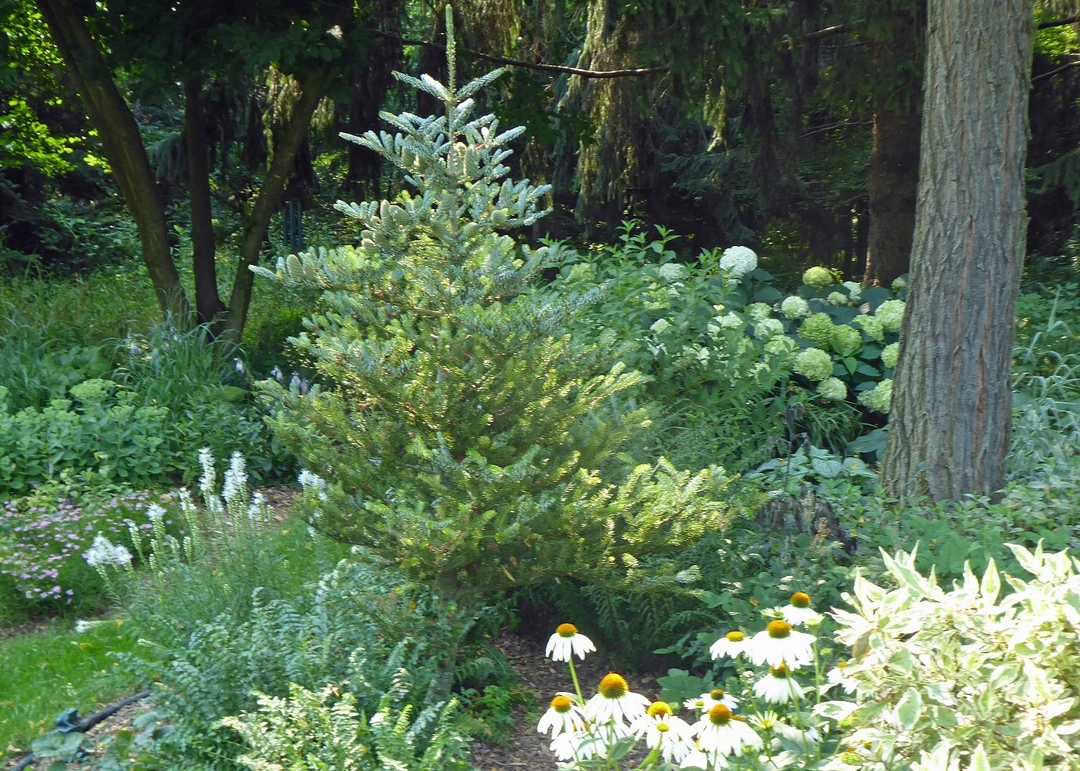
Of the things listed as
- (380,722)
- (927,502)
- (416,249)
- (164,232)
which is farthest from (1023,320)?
(164,232)

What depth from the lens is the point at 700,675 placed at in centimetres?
372

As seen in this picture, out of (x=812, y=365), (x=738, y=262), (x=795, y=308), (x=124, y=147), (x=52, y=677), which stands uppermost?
(x=124, y=147)

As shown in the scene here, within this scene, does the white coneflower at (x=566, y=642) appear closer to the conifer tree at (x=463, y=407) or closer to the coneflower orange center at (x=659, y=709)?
the coneflower orange center at (x=659, y=709)

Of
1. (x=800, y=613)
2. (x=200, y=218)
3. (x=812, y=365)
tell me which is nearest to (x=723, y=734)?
(x=800, y=613)

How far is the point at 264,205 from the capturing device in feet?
25.6

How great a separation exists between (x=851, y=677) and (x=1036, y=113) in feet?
30.8

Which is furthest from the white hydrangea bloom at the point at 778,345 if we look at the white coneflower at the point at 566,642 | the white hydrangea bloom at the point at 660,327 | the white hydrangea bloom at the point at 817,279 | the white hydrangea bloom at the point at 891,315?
the white coneflower at the point at 566,642

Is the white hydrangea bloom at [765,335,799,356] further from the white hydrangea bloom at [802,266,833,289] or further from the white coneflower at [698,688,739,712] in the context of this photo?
the white coneflower at [698,688,739,712]

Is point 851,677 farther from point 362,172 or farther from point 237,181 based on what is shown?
point 237,181

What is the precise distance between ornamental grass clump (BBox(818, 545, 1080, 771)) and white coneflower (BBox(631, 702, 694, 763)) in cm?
33

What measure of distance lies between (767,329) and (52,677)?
14.2 feet

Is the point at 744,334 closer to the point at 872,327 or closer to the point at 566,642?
the point at 872,327

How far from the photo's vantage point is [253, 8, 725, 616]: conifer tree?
2.95 metres

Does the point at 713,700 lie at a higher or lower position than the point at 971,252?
lower
